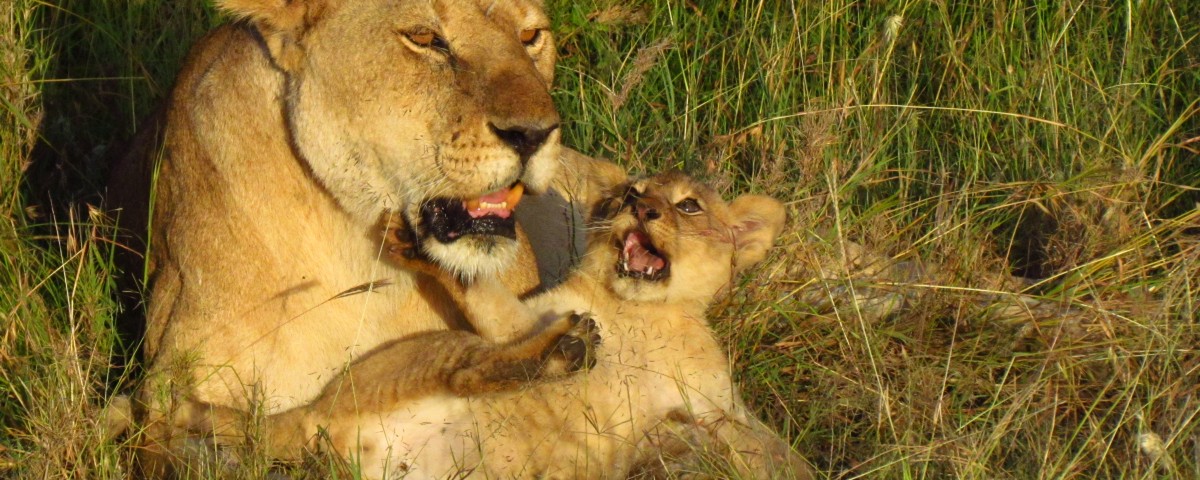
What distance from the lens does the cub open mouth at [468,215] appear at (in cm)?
301

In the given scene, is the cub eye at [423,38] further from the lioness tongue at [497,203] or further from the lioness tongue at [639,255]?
Result: the lioness tongue at [639,255]

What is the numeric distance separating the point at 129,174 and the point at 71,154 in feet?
3.72

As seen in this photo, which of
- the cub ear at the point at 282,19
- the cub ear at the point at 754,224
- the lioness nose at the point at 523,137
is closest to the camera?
the lioness nose at the point at 523,137

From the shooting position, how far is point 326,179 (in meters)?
3.05

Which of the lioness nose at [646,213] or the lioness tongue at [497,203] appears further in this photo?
the lioness nose at [646,213]

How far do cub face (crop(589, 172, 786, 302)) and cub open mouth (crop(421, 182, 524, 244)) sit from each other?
33 centimetres

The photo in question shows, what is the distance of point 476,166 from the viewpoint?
9.45 ft

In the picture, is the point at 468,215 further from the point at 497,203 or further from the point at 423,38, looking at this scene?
the point at 423,38

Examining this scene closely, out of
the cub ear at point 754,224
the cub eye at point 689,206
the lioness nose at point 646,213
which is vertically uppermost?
the lioness nose at point 646,213

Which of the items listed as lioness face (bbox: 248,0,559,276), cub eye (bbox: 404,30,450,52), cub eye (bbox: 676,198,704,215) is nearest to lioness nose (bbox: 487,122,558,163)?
lioness face (bbox: 248,0,559,276)

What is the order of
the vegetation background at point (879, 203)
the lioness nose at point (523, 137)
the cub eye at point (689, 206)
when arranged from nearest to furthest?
the lioness nose at point (523, 137)
the vegetation background at point (879, 203)
the cub eye at point (689, 206)

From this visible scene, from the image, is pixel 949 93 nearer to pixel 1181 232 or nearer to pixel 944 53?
pixel 944 53

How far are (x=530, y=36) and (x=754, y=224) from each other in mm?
741

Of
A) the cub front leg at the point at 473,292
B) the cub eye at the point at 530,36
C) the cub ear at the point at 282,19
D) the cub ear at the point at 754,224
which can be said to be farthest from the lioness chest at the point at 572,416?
the cub ear at the point at 282,19
